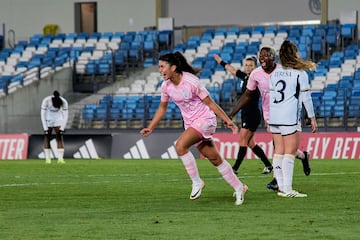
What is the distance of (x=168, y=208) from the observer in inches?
570

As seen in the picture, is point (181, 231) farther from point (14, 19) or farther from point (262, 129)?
point (14, 19)

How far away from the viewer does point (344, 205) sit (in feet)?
47.9

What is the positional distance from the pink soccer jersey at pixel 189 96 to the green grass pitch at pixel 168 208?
1.24 meters

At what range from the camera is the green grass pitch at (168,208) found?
37.9ft

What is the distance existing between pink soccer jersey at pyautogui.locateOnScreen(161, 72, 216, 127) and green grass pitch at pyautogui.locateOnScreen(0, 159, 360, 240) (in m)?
1.24

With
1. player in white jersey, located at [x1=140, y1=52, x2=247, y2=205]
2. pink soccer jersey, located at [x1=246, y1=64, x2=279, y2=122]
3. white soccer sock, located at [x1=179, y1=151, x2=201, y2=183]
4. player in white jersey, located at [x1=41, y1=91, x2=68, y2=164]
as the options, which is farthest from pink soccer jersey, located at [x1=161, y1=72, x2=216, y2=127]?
player in white jersey, located at [x1=41, y1=91, x2=68, y2=164]

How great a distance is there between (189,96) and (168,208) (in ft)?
5.66

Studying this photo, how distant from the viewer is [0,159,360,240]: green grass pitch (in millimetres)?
11539

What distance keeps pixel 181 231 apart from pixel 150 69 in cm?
3416

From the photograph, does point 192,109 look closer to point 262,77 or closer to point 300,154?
point 262,77

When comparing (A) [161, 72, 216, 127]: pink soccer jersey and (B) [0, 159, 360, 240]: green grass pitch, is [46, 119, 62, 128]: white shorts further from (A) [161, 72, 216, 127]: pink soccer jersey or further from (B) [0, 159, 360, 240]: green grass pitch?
(A) [161, 72, 216, 127]: pink soccer jersey

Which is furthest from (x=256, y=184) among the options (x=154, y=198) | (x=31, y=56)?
(x=31, y=56)

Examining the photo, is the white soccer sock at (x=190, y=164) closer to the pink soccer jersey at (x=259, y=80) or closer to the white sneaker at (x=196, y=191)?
the white sneaker at (x=196, y=191)

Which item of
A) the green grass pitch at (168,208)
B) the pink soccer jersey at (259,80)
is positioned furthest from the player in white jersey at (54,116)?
the pink soccer jersey at (259,80)
